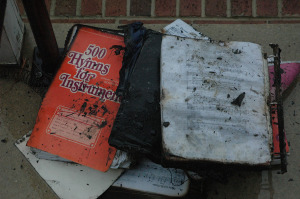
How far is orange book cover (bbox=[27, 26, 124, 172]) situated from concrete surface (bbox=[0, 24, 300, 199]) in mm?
123

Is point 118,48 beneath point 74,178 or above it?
above

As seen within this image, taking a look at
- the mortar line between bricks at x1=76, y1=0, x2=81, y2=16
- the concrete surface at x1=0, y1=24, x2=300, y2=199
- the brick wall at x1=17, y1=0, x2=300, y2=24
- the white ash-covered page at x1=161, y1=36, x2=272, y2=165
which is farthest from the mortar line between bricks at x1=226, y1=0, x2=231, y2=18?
the mortar line between bricks at x1=76, y1=0, x2=81, y2=16

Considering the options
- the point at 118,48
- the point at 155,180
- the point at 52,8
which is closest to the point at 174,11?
the point at 118,48

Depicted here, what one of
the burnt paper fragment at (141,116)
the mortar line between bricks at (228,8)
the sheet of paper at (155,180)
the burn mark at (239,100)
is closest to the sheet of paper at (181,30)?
the mortar line between bricks at (228,8)

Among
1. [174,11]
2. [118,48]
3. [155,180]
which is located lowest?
[155,180]

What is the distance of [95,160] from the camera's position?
1266 millimetres

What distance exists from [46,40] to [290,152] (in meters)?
1.03

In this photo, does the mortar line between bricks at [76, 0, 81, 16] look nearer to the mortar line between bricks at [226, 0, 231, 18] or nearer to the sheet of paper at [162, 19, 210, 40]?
the sheet of paper at [162, 19, 210, 40]

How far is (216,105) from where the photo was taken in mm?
1140

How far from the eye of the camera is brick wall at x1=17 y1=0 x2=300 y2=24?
1.60 m

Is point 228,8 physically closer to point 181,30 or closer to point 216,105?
point 181,30

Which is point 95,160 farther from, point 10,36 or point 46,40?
point 10,36

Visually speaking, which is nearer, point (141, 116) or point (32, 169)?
point (141, 116)

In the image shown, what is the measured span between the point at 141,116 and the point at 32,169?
494 millimetres
